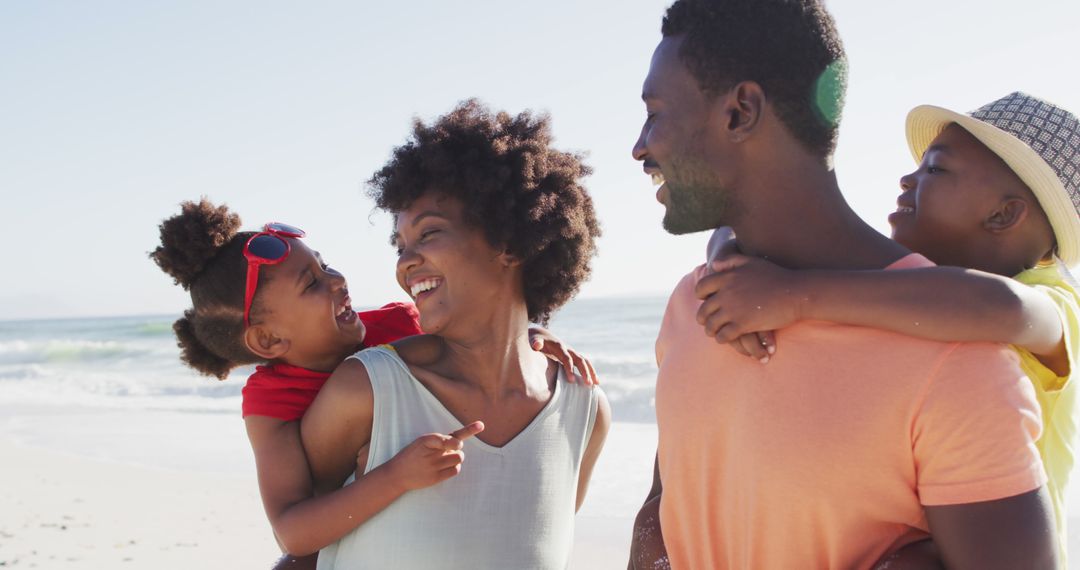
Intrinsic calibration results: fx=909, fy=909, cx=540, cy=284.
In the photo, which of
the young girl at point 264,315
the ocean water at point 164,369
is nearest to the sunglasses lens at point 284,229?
the young girl at point 264,315

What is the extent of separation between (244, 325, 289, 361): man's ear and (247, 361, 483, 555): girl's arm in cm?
39

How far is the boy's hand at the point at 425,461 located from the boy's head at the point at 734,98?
99cm

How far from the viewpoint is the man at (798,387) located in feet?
5.05

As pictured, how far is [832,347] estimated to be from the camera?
172 cm

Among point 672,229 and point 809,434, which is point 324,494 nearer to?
point 672,229

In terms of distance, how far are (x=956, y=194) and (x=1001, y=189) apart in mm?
104

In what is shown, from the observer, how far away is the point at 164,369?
24234 mm

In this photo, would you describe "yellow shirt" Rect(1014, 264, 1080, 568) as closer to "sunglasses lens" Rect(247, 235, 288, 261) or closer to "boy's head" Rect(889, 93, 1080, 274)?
"boy's head" Rect(889, 93, 1080, 274)

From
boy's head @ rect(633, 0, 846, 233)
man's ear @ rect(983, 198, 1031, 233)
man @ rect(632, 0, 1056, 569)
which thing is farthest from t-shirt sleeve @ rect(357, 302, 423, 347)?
man's ear @ rect(983, 198, 1031, 233)

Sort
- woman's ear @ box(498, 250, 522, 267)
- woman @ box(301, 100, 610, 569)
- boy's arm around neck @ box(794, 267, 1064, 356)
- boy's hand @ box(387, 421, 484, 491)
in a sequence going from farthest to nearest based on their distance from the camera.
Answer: woman's ear @ box(498, 250, 522, 267), woman @ box(301, 100, 610, 569), boy's hand @ box(387, 421, 484, 491), boy's arm around neck @ box(794, 267, 1064, 356)

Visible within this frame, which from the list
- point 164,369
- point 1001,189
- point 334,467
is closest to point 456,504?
point 334,467

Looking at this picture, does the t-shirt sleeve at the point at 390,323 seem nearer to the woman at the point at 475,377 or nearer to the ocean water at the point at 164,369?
the woman at the point at 475,377

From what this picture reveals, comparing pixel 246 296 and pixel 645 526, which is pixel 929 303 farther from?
pixel 246 296

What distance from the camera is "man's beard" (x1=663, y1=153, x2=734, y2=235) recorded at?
1949 mm
